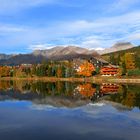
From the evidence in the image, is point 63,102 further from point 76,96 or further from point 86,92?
point 86,92

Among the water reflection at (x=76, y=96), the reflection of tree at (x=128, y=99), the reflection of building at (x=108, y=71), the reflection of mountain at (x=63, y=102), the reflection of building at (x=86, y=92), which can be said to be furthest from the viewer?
the reflection of building at (x=108, y=71)

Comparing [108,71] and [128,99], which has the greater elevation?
[108,71]

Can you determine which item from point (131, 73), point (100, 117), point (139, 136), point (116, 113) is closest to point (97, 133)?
point (139, 136)

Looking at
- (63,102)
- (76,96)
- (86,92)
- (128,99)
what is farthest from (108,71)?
(63,102)

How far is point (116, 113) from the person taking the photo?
146 ft

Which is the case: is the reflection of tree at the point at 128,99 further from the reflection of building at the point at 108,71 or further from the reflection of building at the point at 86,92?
the reflection of building at the point at 108,71

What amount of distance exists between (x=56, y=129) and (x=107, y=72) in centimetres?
15203

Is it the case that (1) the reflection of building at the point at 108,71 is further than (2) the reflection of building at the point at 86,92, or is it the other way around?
(1) the reflection of building at the point at 108,71

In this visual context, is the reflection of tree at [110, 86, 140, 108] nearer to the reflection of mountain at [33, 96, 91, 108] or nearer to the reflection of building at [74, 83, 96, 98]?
the reflection of mountain at [33, 96, 91, 108]

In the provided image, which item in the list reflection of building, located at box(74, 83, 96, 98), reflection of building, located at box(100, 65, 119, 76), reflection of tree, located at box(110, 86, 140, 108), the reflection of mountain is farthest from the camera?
reflection of building, located at box(100, 65, 119, 76)

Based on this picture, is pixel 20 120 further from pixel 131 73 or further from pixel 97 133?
pixel 131 73

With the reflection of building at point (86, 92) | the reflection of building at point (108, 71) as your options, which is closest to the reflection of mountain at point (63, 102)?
the reflection of building at point (86, 92)

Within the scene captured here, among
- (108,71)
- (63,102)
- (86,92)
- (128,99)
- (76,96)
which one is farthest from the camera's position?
(108,71)

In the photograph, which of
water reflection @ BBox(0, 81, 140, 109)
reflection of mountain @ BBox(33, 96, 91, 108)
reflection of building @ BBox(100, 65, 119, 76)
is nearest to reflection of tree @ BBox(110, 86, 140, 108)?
water reflection @ BBox(0, 81, 140, 109)
